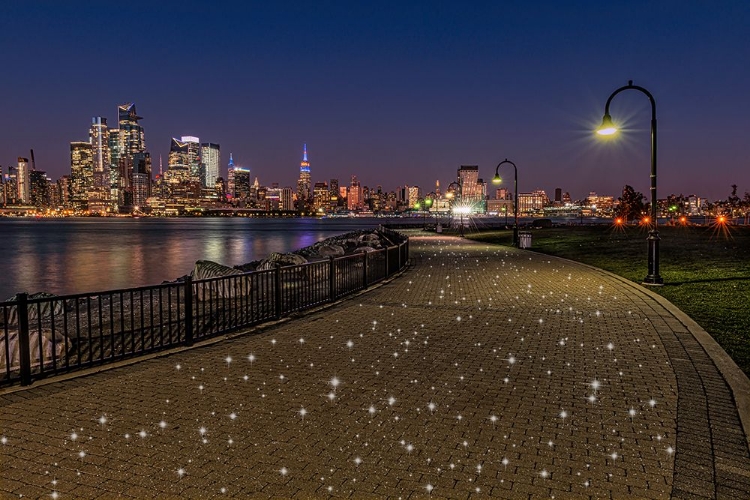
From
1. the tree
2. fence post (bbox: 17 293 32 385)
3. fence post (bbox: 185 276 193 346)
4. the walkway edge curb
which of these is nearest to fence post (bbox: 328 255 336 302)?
fence post (bbox: 185 276 193 346)

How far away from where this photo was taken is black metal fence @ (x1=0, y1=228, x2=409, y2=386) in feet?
23.7

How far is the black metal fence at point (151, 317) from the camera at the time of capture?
7.22 m

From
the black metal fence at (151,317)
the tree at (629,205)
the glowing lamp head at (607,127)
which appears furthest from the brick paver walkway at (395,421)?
the tree at (629,205)

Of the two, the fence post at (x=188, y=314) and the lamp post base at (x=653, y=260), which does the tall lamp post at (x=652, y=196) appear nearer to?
the lamp post base at (x=653, y=260)

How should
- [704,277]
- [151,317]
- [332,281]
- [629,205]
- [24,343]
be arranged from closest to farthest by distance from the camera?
[24,343] → [151,317] → [332,281] → [704,277] → [629,205]

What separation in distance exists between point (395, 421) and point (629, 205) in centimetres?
11557

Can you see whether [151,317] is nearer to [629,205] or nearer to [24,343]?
[24,343]

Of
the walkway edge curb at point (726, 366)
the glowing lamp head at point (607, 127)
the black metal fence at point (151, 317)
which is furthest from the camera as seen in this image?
the glowing lamp head at point (607, 127)

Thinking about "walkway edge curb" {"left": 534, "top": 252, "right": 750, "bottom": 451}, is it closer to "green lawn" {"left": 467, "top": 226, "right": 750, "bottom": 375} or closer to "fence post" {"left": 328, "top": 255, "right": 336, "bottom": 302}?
"green lawn" {"left": 467, "top": 226, "right": 750, "bottom": 375}

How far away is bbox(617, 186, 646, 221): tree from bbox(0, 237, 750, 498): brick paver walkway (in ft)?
358

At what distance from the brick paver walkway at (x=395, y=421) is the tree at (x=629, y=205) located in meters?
109

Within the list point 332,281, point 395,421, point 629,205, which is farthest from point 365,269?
point 629,205

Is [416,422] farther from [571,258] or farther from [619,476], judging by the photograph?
[571,258]

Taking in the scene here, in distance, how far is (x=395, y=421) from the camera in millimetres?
5473
